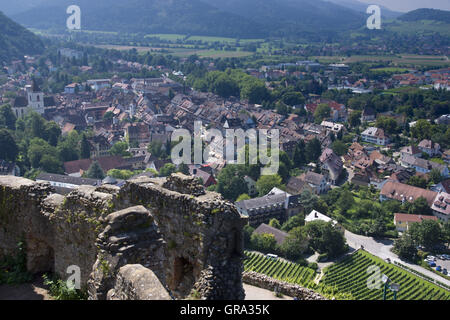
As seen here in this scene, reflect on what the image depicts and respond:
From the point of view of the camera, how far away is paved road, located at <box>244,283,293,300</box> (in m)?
16.5

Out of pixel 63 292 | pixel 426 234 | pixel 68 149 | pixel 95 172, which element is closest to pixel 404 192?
pixel 426 234

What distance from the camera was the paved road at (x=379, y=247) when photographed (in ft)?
134

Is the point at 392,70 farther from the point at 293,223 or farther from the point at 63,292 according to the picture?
the point at 63,292

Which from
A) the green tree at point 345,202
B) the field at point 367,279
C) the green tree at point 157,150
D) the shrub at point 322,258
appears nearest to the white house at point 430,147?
the green tree at point 345,202

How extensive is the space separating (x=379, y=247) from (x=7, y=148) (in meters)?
47.1

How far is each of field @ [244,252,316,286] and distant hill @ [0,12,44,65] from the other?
13356 cm

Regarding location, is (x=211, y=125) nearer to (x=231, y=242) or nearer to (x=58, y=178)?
(x=58, y=178)

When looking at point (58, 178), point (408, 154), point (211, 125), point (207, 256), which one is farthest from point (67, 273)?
point (211, 125)

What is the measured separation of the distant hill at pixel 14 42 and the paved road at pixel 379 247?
134 metres

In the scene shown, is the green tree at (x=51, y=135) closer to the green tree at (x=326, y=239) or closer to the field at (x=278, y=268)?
the field at (x=278, y=268)

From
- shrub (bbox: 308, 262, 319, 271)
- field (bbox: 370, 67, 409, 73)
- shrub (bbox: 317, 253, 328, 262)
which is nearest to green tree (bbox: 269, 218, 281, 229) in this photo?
shrub (bbox: 317, 253, 328, 262)

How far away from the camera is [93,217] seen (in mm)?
10836

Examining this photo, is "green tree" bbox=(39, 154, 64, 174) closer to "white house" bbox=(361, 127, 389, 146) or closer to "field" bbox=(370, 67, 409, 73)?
"white house" bbox=(361, 127, 389, 146)
